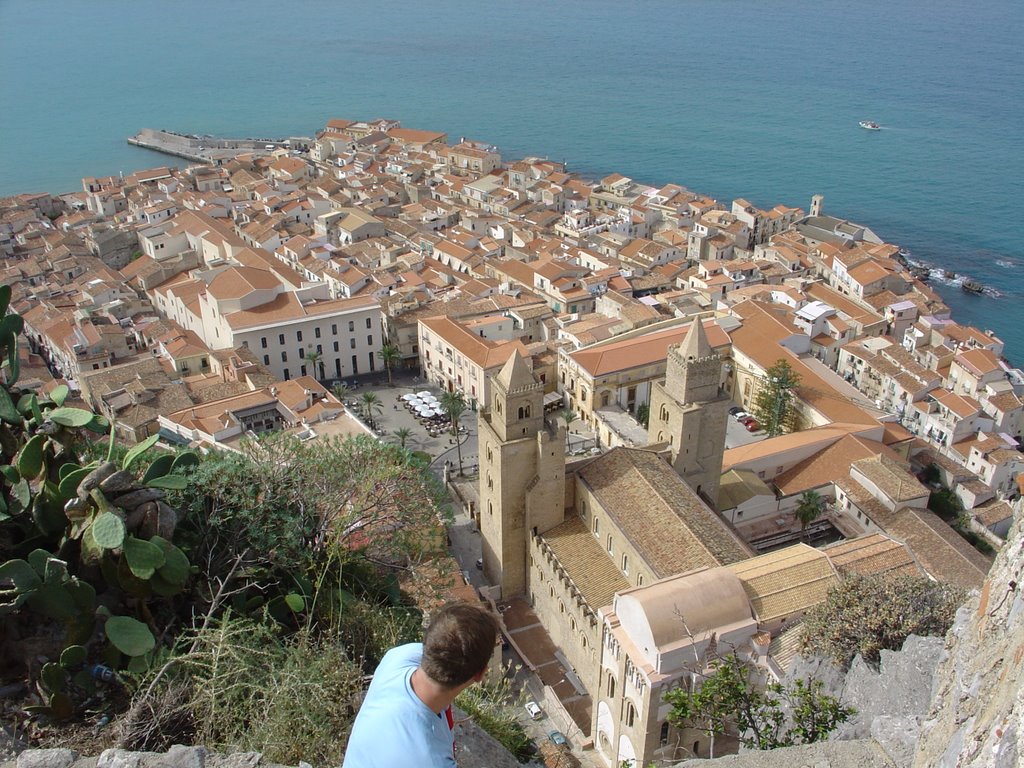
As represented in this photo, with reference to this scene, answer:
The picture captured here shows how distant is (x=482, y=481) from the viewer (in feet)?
76.4

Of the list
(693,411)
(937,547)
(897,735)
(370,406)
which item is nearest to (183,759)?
(897,735)

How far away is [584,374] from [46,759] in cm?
3023

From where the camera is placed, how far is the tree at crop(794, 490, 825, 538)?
2664 centimetres

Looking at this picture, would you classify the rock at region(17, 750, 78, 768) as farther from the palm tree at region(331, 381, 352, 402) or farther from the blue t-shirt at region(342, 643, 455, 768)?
the palm tree at region(331, 381, 352, 402)

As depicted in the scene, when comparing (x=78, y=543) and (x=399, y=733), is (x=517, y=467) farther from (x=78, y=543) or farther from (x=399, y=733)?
(x=399, y=733)

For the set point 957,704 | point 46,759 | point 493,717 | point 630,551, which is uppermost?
point 957,704

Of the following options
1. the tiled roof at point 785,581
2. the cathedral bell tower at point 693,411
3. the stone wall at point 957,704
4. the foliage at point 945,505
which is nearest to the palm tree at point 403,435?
the cathedral bell tower at point 693,411

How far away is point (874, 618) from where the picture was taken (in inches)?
463

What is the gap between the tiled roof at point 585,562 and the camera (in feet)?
66.8

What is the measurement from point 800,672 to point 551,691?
8885 millimetres

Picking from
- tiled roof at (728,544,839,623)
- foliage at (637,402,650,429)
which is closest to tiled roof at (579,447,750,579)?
tiled roof at (728,544,839,623)

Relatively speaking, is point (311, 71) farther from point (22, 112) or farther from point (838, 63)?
point (838, 63)

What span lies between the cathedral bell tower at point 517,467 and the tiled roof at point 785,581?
18.6 feet

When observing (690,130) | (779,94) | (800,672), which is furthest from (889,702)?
(779,94)
